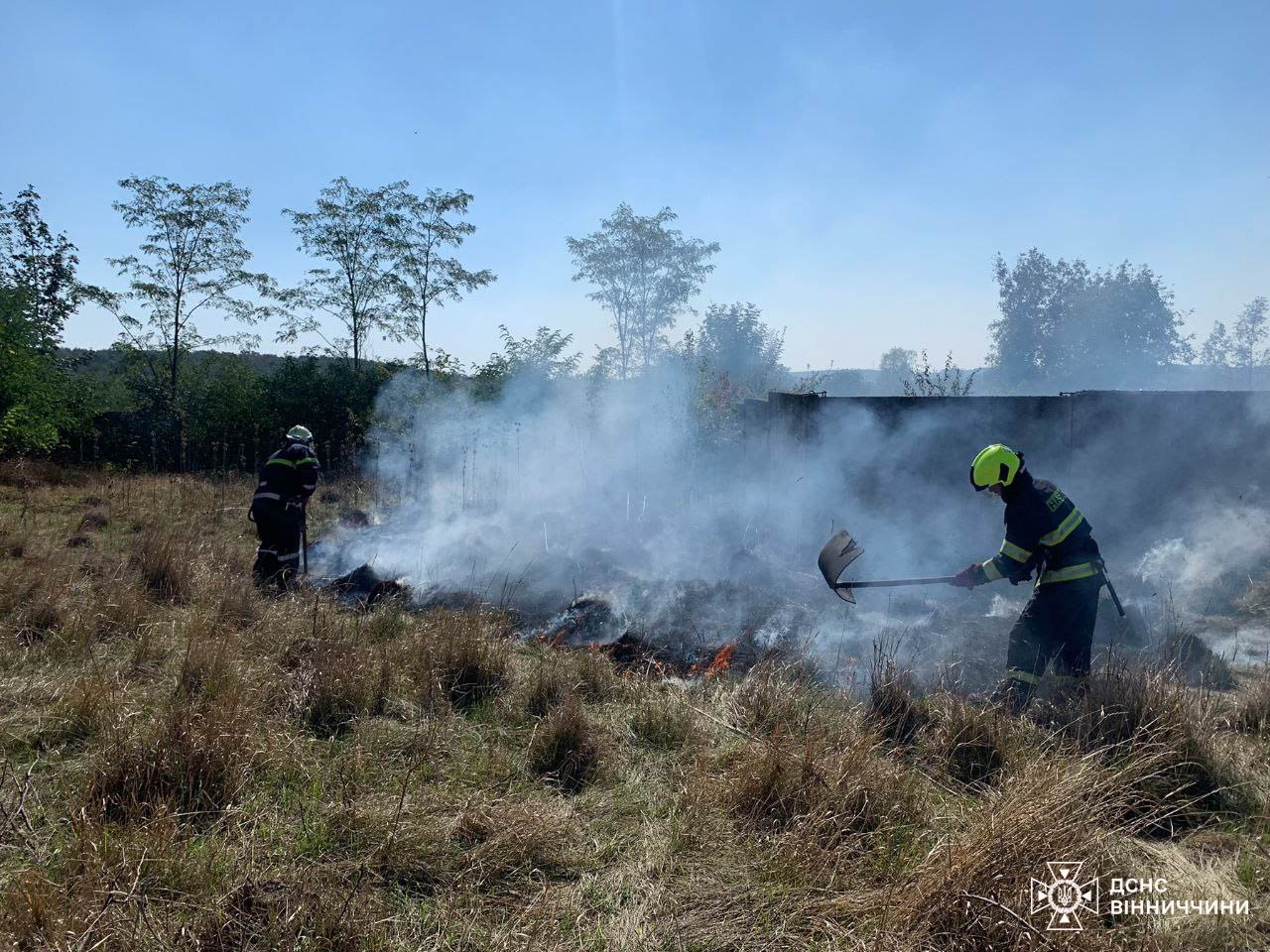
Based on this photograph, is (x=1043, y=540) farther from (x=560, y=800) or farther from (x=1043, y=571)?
(x=560, y=800)

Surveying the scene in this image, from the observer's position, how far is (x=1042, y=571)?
4828 millimetres

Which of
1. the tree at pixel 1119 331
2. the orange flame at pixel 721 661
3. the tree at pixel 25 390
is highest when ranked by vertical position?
the tree at pixel 1119 331

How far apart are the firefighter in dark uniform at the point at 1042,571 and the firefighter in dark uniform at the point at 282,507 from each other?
21.3ft

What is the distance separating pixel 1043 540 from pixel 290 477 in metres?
7.10

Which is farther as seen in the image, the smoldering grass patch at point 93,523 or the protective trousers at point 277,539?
the smoldering grass patch at point 93,523

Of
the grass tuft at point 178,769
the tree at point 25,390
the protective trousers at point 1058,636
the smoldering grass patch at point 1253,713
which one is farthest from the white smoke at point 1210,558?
the tree at point 25,390

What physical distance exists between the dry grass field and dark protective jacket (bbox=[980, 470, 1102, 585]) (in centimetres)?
97

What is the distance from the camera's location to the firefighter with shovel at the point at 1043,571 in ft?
15.3

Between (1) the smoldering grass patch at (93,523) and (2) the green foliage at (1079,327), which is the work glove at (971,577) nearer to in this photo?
(1) the smoldering grass patch at (93,523)

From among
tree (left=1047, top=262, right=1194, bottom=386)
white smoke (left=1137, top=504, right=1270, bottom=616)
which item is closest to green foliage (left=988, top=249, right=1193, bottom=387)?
tree (left=1047, top=262, right=1194, bottom=386)

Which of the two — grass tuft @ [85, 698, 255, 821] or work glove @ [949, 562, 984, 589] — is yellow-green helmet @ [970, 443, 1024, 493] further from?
grass tuft @ [85, 698, 255, 821]

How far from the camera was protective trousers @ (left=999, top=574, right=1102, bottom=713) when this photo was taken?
465 cm

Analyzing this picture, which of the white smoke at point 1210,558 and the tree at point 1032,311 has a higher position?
the tree at point 1032,311

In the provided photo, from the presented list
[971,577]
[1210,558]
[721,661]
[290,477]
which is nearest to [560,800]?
[721,661]
